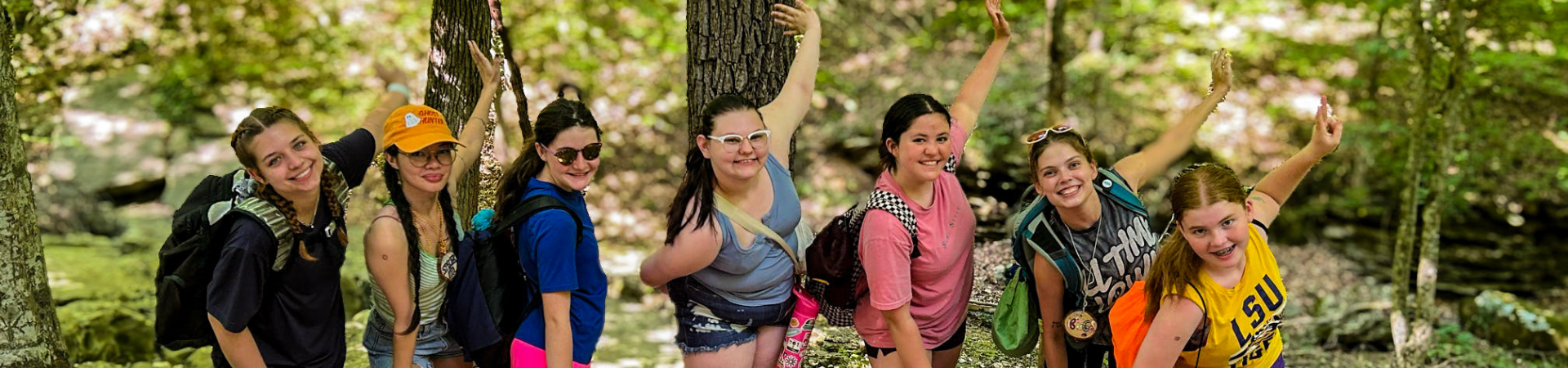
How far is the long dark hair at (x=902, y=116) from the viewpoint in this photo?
3.03m

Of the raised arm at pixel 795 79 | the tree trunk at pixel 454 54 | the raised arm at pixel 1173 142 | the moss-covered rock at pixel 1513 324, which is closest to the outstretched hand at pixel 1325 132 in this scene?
the raised arm at pixel 1173 142

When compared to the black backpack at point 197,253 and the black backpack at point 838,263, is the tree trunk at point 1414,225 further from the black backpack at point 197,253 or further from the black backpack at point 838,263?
the black backpack at point 197,253

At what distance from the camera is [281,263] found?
105 inches

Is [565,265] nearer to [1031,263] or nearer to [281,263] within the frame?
[281,263]

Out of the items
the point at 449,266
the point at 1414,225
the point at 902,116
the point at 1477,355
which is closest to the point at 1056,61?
the point at 1477,355

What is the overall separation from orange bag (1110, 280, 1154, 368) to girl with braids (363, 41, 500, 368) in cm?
192

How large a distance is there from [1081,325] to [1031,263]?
9.5 inches

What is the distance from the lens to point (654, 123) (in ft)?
36.3

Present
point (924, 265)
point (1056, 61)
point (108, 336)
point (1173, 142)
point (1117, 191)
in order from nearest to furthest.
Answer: point (924, 265) → point (1117, 191) → point (1173, 142) → point (108, 336) → point (1056, 61)

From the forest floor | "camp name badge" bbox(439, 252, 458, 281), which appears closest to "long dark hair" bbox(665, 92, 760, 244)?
"camp name badge" bbox(439, 252, 458, 281)

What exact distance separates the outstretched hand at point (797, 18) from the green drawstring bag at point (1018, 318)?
112 cm

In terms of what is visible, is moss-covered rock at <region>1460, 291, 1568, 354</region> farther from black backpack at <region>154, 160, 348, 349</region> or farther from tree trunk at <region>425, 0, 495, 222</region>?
black backpack at <region>154, 160, 348, 349</region>

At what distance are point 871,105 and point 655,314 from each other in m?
3.74

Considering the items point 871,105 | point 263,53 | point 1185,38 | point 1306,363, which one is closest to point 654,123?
point 871,105
